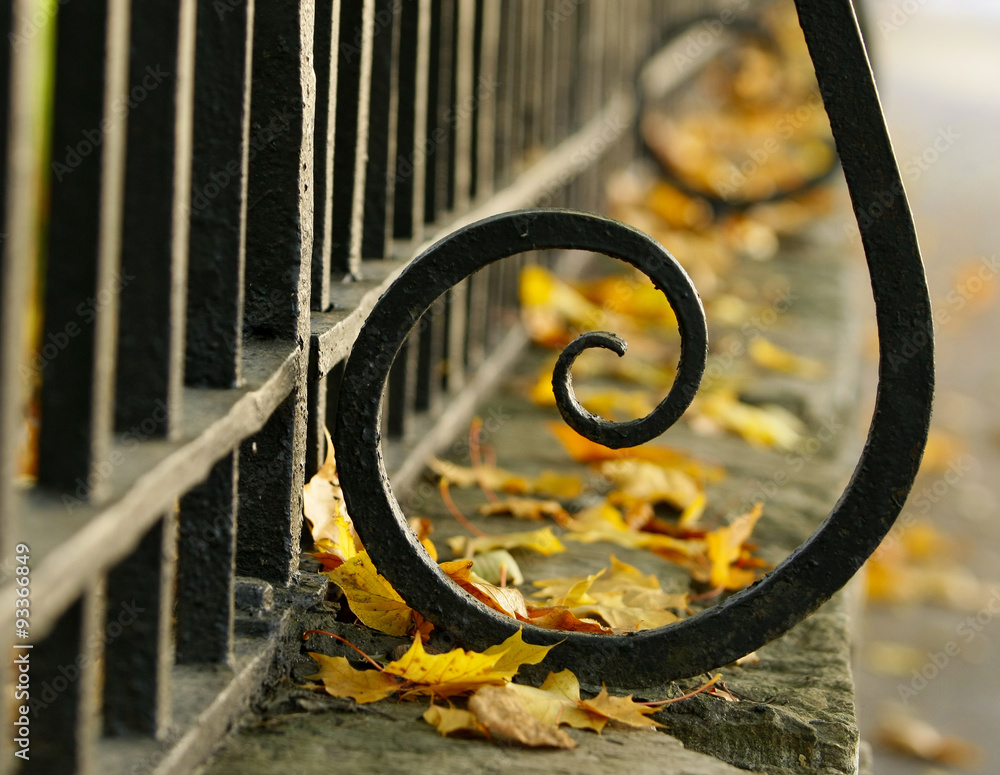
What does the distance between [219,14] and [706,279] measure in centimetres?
276

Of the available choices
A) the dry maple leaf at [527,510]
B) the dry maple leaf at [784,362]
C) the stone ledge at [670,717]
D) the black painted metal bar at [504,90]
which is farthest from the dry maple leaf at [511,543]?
the dry maple leaf at [784,362]

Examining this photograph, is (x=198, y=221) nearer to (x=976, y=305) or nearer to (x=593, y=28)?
(x=593, y=28)

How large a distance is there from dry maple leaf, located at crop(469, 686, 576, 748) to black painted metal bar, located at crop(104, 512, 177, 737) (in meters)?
0.33

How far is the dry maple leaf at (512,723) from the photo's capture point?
1.11 metres

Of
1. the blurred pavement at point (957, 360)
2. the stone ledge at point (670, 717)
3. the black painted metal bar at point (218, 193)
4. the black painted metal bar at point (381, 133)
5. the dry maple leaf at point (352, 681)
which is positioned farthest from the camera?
the blurred pavement at point (957, 360)

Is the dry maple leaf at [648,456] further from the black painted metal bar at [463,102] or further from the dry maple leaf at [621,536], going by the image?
the black painted metal bar at [463,102]

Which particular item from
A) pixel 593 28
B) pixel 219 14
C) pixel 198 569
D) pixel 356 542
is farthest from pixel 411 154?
pixel 593 28

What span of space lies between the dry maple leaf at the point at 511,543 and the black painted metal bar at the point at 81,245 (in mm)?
859

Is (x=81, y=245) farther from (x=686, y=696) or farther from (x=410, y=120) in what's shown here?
(x=410, y=120)

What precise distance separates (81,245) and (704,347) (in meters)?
0.62

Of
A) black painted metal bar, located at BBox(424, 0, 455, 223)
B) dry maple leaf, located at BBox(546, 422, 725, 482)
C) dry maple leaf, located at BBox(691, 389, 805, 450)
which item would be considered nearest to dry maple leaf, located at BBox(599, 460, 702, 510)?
dry maple leaf, located at BBox(546, 422, 725, 482)

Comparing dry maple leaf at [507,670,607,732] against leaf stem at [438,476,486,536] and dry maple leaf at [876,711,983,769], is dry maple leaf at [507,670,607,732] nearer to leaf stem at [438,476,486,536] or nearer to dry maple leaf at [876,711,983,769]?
leaf stem at [438,476,486,536]

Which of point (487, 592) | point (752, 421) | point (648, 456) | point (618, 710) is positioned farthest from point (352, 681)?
point (752, 421)

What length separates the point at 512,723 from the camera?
1.12 m
